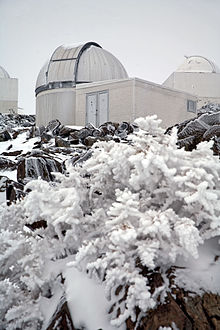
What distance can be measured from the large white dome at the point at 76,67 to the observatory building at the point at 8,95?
329 inches

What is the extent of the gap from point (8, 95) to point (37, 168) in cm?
1585

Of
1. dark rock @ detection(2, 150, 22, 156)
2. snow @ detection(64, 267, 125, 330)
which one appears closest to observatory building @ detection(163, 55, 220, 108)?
dark rock @ detection(2, 150, 22, 156)

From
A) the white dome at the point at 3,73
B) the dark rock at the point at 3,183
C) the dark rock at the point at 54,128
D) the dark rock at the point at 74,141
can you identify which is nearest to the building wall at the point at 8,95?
the white dome at the point at 3,73

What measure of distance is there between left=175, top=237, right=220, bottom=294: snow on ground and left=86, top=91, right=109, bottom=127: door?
8.88 meters

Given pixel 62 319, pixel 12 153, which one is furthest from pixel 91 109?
pixel 62 319

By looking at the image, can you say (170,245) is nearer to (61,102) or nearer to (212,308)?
(212,308)

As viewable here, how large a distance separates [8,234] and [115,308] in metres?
0.72

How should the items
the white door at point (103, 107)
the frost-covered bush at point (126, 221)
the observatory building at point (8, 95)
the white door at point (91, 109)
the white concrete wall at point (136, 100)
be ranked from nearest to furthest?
the frost-covered bush at point (126, 221) → the white concrete wall at point (136, 100) → the white door at point (103, 107) → the white door at point (91, 109) → the observatory building at point (8, 95)

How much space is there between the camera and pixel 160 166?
1479 mm

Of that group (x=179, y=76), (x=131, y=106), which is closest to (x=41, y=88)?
(x=131, y=106)

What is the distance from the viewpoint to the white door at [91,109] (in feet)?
34.1

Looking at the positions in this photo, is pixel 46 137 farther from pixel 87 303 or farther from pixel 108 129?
pixel 87 303

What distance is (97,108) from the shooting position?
10.4 metres

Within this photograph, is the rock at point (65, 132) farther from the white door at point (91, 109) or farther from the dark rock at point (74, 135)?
the white door at point (91, 109)
